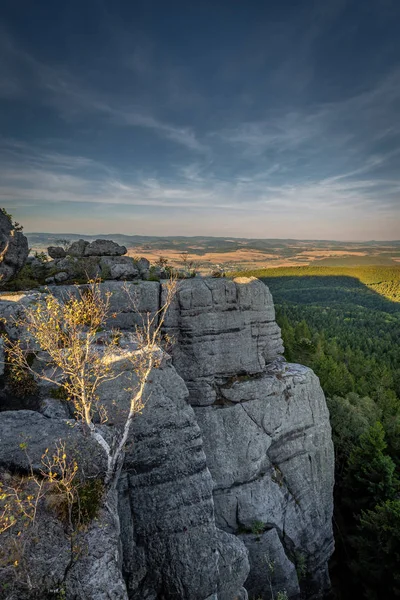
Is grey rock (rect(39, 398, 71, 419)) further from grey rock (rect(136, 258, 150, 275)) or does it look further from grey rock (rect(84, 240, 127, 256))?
grey rock (rect(84, 240, 127, 256))

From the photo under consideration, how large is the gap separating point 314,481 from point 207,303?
16.2 meters

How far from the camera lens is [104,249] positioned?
94.3 feet

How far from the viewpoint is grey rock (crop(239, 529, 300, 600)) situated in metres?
21.9

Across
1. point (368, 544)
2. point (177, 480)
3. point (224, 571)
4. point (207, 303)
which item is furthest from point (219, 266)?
point (368, 544)

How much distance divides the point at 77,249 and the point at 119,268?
458 centimetres

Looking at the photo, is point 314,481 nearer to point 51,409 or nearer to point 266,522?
point 266,522

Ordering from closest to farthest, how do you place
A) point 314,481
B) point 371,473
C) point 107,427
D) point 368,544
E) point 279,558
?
1. point 107,427
2. point 279,558
3. point 368,544
4. point 314,481
5. point 371,473

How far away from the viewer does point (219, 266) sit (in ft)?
94.7

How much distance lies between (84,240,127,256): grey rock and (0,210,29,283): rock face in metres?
5.52

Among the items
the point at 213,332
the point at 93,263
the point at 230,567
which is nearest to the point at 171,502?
the point at 230,567

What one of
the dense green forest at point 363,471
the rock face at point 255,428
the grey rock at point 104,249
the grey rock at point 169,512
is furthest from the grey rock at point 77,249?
the dense green forest at point 363,471

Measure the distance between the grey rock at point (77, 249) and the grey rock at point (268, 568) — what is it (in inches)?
943

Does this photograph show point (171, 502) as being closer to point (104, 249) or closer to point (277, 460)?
point (277, 460)

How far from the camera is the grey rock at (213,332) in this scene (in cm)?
2444
